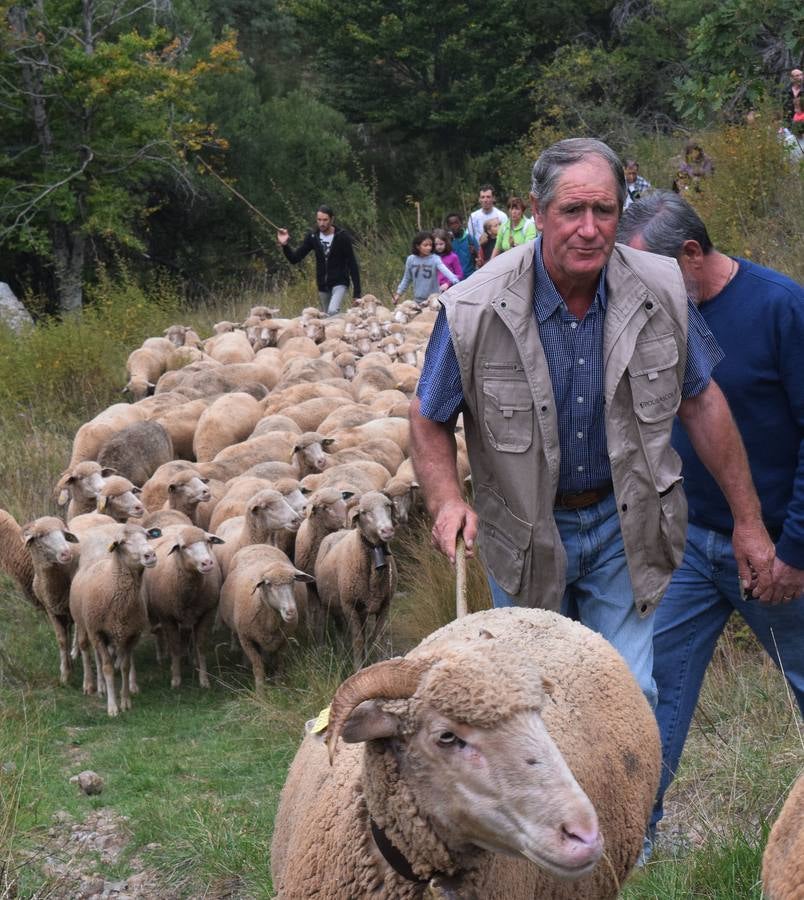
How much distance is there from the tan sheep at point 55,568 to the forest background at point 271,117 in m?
15.5

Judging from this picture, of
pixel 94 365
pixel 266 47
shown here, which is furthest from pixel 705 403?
pixel 266 47

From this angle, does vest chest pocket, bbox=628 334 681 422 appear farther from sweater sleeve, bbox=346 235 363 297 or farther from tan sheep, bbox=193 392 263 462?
sweater sleeve, bbox=346 235 363 297

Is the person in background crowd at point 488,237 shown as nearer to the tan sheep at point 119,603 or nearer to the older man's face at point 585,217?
the tan sheep at point 119,603

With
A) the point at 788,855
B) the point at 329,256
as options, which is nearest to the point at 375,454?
the point at 788,855

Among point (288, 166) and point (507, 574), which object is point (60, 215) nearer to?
point (288, 166)

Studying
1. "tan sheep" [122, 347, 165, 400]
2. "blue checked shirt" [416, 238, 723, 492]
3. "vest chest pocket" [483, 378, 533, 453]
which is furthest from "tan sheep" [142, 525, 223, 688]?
"tan sheep" [122, 347, 165, 400]

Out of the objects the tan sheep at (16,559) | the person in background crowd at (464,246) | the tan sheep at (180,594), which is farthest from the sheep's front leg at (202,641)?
the person in background crowd at (464,246)

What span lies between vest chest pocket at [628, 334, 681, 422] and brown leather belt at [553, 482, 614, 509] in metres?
0.28

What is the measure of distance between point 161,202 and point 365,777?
91.4 ft

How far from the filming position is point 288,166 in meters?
32.2

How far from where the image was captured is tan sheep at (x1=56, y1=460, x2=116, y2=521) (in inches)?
435

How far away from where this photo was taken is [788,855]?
8.52 ft

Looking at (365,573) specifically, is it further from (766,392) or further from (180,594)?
(766,392)

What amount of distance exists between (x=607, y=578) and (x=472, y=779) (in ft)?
4.29
